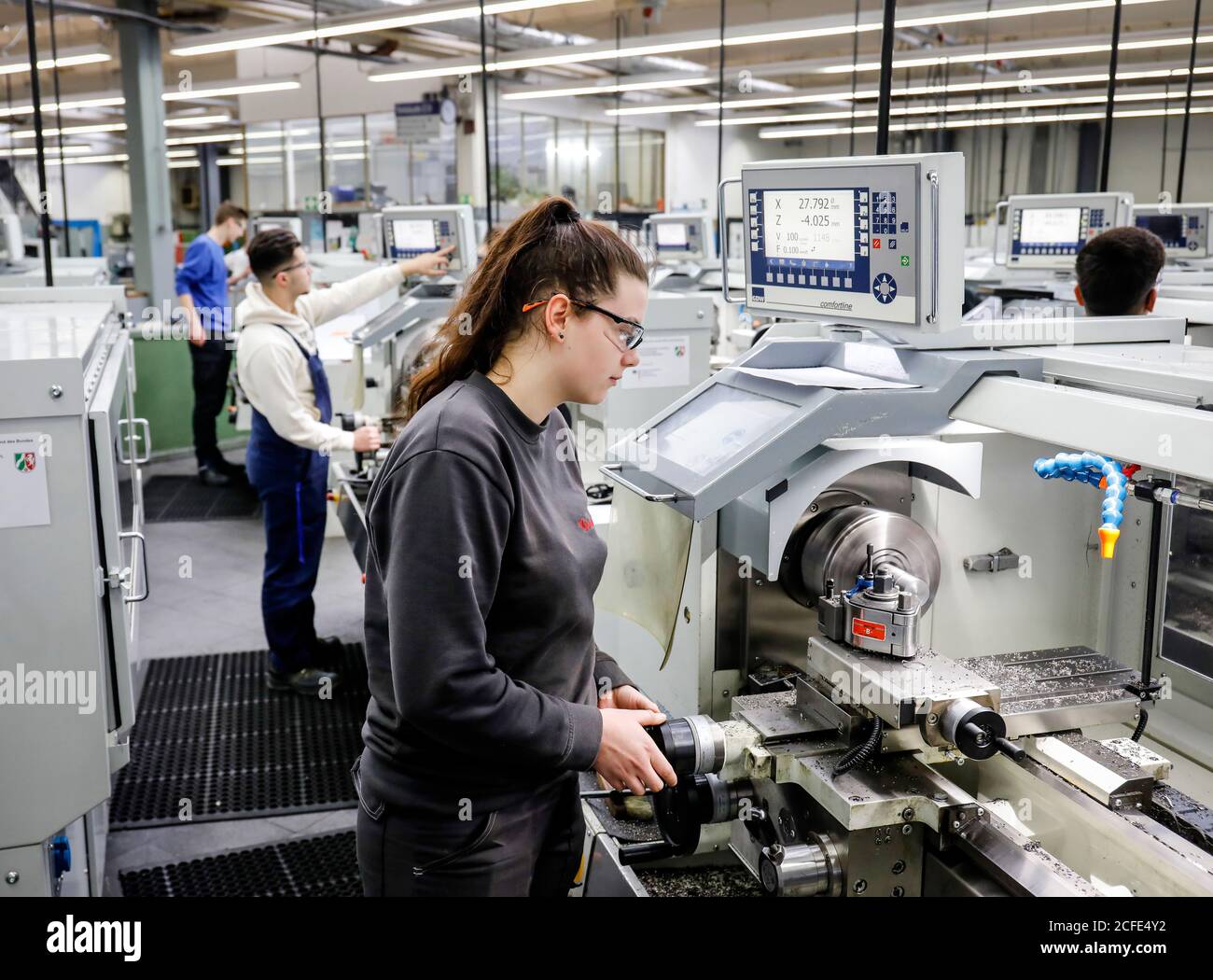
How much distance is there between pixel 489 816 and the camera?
138 cm

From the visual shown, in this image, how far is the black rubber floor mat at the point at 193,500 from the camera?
671 centimetres

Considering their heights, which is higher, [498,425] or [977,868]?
[498,425]

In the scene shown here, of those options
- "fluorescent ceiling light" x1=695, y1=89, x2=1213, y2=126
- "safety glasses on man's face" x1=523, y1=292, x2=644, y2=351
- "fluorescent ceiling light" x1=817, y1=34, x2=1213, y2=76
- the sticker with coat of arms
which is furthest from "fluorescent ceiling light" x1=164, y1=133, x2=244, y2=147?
"safety glasses on man's face" x1=523, y1=292, x2=644, y2=351

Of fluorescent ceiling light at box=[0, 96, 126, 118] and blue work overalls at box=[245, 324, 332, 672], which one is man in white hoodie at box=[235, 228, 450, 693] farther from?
fluorescent ceiling light at box=[0, 96, 126, 118]

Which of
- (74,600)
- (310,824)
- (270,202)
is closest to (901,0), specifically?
(310,824)

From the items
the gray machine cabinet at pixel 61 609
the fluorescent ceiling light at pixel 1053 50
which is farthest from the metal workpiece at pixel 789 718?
the fluorescent ceiling light at pixel 1053 50

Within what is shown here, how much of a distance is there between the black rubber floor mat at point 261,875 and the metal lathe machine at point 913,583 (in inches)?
46.7

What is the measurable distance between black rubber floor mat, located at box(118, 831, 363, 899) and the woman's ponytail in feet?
6.09

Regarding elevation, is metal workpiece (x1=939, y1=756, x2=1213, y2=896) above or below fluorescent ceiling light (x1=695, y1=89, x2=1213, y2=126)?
below

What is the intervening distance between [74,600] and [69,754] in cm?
30

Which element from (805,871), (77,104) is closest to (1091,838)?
(805,871)

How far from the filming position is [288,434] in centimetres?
371

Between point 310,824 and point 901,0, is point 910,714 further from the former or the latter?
point 901,0

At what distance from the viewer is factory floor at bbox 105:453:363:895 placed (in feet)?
10.4
